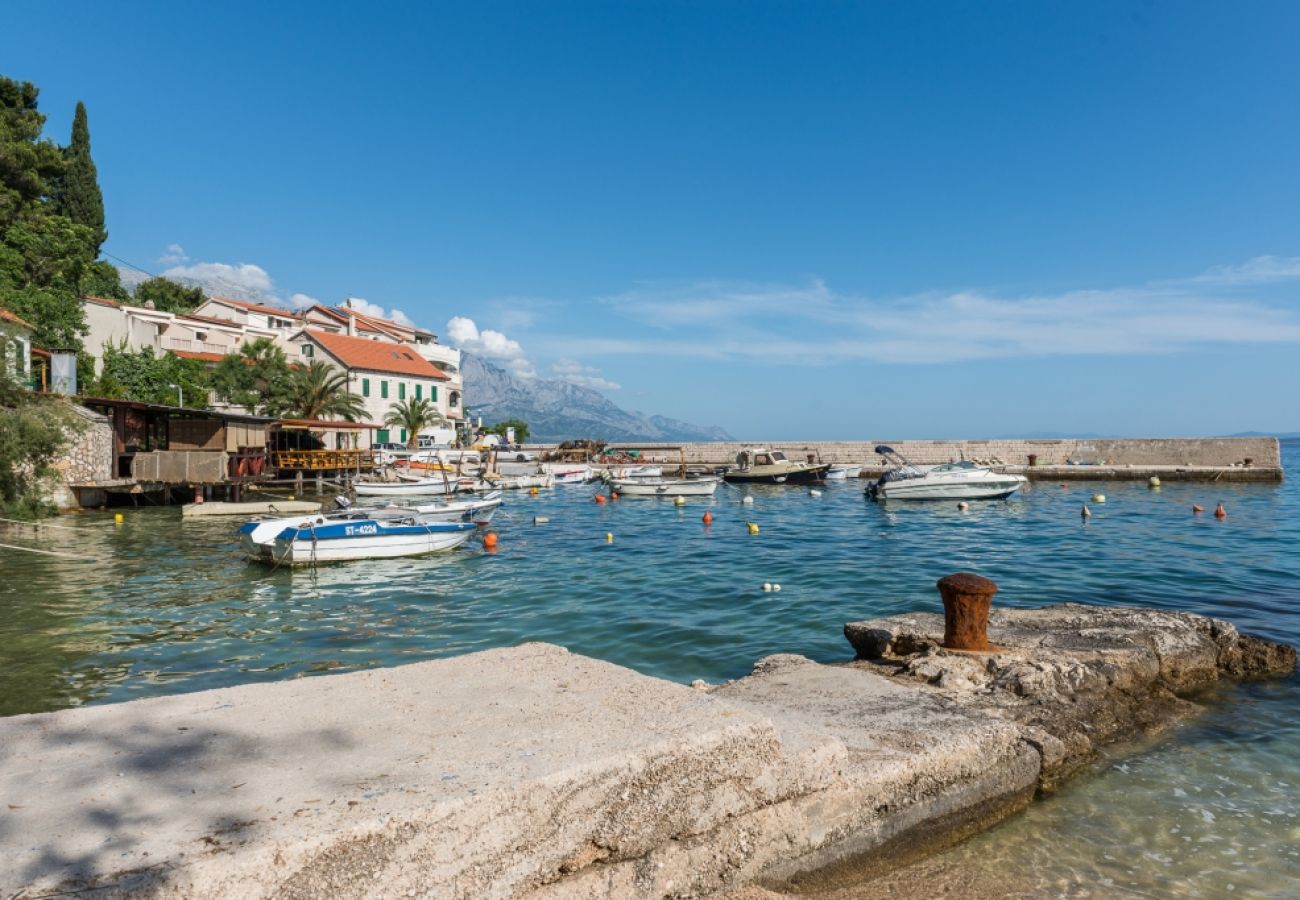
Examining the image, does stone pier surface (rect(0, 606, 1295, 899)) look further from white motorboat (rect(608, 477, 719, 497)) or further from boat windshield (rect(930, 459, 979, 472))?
white motorboat (rect(608, 477, 719, 497))

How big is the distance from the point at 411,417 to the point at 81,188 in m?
28.4

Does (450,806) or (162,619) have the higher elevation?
(450,806)

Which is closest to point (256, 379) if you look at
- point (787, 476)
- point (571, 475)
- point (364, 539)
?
point (571, 475)

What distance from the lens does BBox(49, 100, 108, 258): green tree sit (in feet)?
171

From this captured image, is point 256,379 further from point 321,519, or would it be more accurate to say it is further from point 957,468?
point 957,468

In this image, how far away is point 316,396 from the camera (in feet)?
152

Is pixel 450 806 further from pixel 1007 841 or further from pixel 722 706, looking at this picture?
pixel 1007 841

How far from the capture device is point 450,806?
3189mm

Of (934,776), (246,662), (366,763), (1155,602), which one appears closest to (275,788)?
(366,763)

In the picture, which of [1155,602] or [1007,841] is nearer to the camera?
[1007,841]

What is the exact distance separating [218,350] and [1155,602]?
56150mm

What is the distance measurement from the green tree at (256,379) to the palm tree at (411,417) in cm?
965

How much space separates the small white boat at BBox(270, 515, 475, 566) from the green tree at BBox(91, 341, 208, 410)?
86.1 feet

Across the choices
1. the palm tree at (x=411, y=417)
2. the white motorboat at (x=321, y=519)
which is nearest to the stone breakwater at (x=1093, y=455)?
the palm tree at (x=411, y=417)
